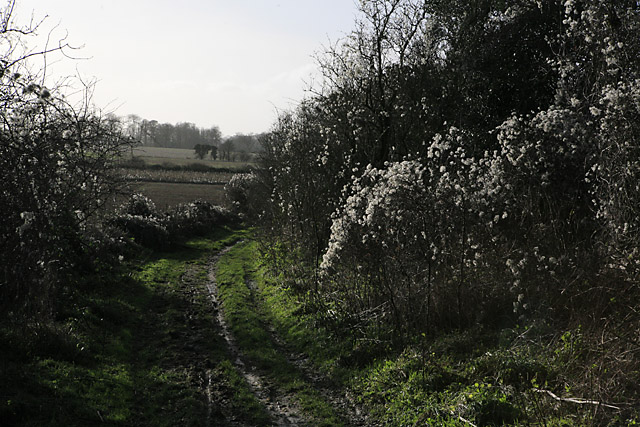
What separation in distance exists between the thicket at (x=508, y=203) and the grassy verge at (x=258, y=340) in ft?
4.65

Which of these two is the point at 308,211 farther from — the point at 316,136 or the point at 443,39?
the point at 443,39

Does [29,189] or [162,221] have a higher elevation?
[29,189]

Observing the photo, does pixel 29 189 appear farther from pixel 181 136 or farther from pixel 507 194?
pixel 181 136

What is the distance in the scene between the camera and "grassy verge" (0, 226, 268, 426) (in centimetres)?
742

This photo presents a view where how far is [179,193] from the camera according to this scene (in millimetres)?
43062

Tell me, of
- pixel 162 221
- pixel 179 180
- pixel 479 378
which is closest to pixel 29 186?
pixel 479 378

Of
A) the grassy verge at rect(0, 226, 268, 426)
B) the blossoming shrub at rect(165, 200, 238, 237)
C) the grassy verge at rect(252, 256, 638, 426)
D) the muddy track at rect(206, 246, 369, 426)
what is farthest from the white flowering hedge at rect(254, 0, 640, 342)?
the blossoming shrub at rect(165, 200, 238, 237)

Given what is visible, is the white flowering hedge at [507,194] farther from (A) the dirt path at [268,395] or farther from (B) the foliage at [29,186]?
(B) the foliage at [29,186]

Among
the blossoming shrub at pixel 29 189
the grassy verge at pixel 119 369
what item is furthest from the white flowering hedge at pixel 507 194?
the blossoming shrub at pixel 29 189

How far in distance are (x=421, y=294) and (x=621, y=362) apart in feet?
13.5

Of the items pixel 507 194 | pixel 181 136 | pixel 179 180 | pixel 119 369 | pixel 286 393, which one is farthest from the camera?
pixel 181 136

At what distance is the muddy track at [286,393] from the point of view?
7.77 meters

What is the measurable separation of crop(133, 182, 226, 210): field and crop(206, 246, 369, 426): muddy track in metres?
23.6

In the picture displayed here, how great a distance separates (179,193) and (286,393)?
3648 cm
